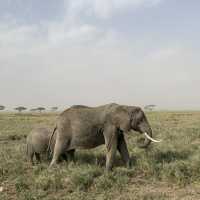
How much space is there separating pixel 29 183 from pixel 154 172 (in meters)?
3.10

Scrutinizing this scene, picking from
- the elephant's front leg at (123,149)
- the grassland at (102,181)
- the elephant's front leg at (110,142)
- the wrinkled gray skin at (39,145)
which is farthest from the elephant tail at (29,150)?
the elephant's front leg at (123,149)

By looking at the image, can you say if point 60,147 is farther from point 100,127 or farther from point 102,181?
point 102,181

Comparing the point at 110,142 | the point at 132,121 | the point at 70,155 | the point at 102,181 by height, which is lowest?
the point at 102,181

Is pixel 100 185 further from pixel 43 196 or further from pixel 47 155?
pixel 47 155

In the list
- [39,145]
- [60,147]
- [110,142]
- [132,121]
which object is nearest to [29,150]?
[39,145]

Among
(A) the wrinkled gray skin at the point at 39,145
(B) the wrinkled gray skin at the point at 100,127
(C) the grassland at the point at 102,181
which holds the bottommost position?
(C) the grassland at the point at 102,181

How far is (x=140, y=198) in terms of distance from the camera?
638cm

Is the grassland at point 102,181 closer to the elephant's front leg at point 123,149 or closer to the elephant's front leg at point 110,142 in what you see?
the elephant's front leg at point 123,149

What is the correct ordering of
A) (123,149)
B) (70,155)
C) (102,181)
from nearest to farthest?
(102,181) < (123,149) < (70,155)

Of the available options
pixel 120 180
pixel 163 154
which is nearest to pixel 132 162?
pixel 163 154

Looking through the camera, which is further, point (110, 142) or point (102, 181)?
point (110, 142)

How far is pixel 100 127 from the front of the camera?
8992 millimetres

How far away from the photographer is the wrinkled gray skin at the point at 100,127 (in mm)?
8898

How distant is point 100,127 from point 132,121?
0.91m
